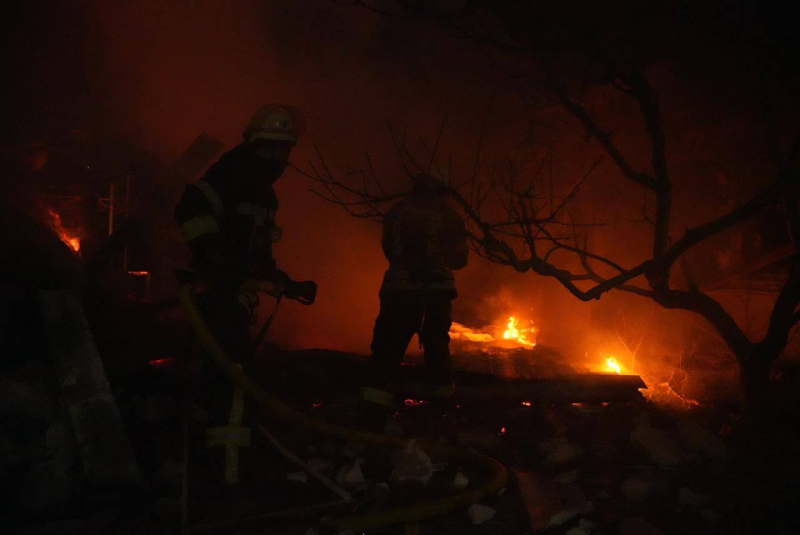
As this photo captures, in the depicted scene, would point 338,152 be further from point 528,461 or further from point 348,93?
point 528,461

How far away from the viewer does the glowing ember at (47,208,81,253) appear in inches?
→ 360

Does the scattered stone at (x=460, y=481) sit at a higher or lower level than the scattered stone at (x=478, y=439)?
lower

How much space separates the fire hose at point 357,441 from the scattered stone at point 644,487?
785 mm

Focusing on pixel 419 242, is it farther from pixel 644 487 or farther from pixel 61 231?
pixel 61 231

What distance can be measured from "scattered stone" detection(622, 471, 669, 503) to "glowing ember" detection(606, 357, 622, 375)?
3626mm

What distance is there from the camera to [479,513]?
3.04 meters

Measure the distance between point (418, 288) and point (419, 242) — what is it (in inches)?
14.4

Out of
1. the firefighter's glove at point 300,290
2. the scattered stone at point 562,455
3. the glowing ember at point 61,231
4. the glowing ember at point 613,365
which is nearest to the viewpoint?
the firefighter's glove at point 300,290

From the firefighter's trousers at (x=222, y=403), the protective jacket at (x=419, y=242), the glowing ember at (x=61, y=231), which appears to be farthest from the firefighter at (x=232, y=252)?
the glowing ember at (x=61, y=231)

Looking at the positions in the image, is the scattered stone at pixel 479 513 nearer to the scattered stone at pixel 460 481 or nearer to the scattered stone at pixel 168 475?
the scattered stone at pixel 460 481

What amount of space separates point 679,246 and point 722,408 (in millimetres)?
1836

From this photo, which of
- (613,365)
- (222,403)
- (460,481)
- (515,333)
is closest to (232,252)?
(222,403)

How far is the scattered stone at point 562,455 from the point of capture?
375 centimetres

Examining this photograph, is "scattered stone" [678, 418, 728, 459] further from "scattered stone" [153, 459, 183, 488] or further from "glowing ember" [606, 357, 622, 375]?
"scattered stone" [153, 459, 183, 488]
